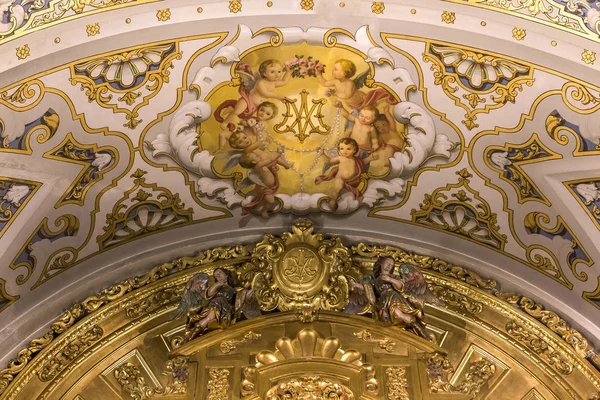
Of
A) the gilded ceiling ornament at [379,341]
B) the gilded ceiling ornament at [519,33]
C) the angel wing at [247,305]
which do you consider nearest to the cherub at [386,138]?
the gilded ceiling ornament at [519,33]

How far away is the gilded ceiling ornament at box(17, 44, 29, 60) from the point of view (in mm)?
7484

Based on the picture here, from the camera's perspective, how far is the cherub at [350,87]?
838 centimetres

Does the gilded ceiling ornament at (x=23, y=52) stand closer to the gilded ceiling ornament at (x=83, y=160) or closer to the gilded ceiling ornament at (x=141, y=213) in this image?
the gilded ceiling ornament at (x=83, y=160)

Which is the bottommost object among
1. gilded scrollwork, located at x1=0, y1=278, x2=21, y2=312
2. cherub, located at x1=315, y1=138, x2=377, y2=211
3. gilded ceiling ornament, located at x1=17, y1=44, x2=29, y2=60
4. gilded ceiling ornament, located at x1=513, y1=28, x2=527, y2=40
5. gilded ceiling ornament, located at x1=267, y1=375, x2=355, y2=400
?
gilded ceiling ornament, located at x1=267, y1=375, x2=355, y2=400

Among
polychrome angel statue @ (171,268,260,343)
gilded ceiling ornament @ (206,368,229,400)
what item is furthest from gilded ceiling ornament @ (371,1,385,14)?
gilded ceiling ornament @ (206,368,229,400)

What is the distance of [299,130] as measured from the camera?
8.84m

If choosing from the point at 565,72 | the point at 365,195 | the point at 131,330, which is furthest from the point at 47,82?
the point at 565,72

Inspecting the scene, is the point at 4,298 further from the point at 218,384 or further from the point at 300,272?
the point at 300,272

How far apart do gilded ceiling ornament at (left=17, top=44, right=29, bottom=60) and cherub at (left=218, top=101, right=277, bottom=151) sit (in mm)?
2028

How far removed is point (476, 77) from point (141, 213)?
3.58 meters

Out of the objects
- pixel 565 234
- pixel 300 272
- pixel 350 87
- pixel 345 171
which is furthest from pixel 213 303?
pixel 565 234

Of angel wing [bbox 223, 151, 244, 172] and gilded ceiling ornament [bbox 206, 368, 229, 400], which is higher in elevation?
angel wing [bbox 223, 151, 244, 172]

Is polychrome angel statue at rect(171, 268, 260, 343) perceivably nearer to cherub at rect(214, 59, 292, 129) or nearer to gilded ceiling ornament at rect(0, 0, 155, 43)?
cherub at rect(214, 59, 292, 129)

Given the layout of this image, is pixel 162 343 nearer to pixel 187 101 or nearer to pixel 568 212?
pixel 187 101
